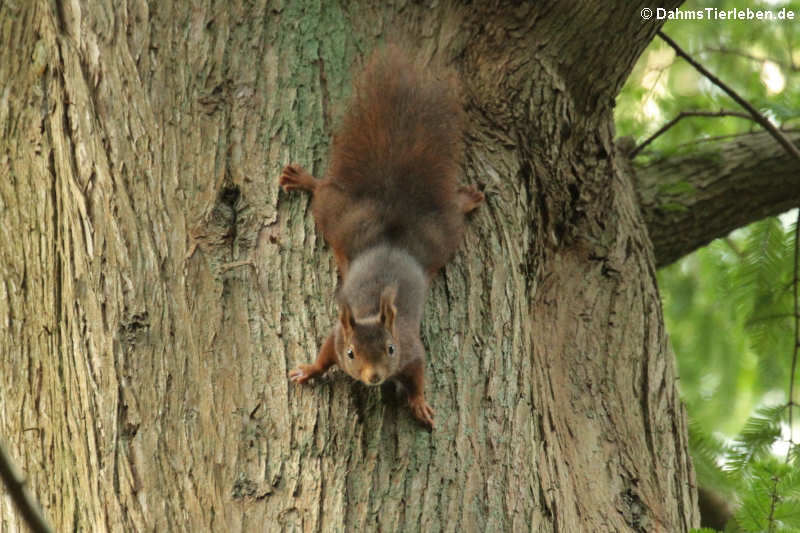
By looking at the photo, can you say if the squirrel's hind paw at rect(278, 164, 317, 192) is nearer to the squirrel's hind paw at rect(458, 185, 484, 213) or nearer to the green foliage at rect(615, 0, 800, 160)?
the squirrel's hind paw at rect(458, 185, 484, 213)

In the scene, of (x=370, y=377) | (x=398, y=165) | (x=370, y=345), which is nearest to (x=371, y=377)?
(x=370, y=377)

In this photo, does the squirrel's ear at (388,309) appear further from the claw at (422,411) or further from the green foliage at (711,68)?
the green foliage at (711,68)

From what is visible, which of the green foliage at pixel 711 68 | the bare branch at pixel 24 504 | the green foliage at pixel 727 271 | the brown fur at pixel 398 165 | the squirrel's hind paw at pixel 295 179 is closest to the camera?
the bare branch at pixel 24 504

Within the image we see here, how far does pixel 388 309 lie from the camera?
7.77 ft

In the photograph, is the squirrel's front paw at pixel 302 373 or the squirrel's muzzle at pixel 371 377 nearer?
the squirrel's front paw at pixel 302 373

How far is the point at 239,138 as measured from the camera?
7.60 ft

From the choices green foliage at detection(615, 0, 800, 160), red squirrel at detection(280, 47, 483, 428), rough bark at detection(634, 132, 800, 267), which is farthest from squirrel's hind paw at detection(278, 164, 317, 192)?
green foliage at detection(615, 0, 800, 160)

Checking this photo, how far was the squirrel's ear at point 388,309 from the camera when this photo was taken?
2.36m

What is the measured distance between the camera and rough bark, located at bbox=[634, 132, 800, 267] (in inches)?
139

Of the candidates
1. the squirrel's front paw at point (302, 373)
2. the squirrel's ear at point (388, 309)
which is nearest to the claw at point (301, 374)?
the squirrel's front paw at point (302, 373)

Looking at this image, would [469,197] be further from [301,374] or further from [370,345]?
[301,374]

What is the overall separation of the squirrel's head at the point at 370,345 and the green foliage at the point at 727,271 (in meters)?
1.33

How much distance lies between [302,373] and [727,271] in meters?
2.77

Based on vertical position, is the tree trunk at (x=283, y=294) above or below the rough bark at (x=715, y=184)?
below
